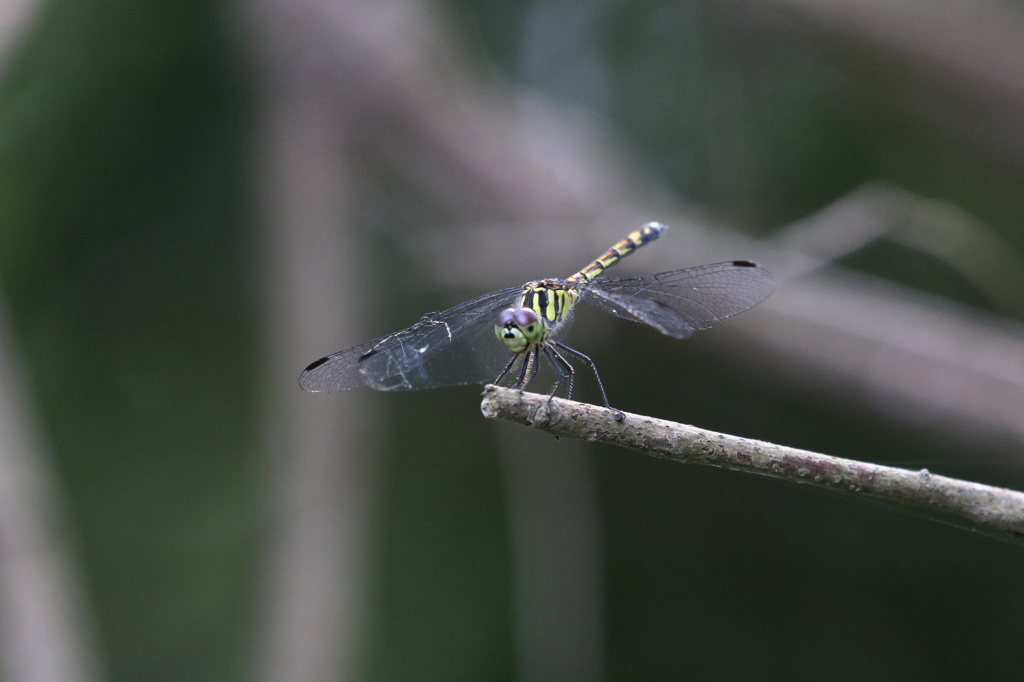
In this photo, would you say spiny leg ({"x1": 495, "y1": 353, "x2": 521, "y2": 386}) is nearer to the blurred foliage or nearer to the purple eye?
the purple eye

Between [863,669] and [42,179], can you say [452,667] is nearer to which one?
[863,669]

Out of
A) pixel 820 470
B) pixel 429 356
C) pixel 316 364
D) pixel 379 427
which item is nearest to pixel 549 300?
pixel 429 356

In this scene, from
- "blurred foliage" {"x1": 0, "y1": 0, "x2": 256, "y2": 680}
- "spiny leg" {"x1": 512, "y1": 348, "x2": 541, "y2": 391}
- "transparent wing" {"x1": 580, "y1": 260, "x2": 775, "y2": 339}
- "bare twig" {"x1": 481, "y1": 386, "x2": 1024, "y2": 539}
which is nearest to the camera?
"bare twig" {"x1": 481, "y1": 386, "x2": 1024, "y2": 539}

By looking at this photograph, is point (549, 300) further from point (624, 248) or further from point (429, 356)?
point (624, 248)

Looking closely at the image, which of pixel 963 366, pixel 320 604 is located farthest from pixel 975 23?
pixel 320 604

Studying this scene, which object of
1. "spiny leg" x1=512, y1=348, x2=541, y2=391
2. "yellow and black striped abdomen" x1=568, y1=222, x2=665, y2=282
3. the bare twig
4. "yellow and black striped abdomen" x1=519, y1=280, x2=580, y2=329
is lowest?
the bare twig

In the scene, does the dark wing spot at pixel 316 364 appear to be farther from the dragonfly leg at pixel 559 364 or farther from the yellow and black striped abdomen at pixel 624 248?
the yellow and black striped abdomen at pixel 624 248

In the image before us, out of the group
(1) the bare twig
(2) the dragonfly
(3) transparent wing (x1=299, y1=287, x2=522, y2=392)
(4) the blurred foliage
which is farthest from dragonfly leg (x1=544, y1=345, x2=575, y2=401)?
(4) the blurred foliage

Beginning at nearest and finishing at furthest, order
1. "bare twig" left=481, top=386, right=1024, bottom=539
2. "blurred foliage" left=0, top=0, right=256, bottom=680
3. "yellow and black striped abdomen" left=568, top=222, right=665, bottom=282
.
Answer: "bare twig" left=481, top=386, right=1024, bottom=539, "yellow and black striped abdomen" left=568, top=222, right=665, bottom=282, "blurred foliage" left=0, top=0, right=256, bottom=680
